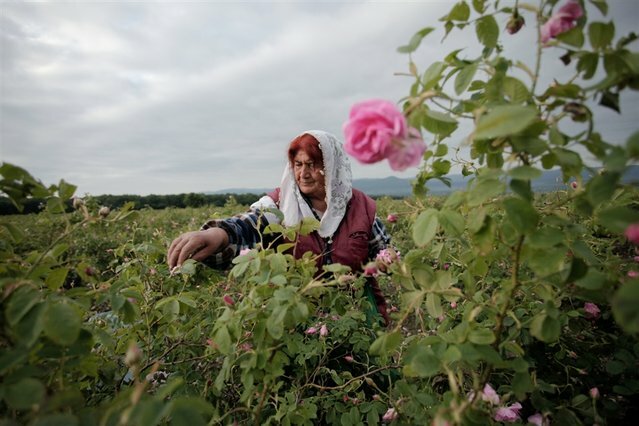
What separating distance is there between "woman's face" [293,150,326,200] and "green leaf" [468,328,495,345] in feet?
5.93

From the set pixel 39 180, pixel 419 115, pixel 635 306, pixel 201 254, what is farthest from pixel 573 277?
pixel 201 254

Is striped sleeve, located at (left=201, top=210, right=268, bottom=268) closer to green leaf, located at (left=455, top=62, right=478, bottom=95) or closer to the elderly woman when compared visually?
the elderly woman

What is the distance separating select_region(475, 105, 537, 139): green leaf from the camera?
49 cm

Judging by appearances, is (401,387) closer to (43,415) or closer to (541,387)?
(541,387)

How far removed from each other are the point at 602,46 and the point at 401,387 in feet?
3.09

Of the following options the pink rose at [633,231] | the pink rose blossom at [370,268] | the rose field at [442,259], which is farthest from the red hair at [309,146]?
the pink rose at [633,231]

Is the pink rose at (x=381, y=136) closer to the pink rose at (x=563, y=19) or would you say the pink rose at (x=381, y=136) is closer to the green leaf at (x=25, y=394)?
the pink rose at (x=563, y=19)

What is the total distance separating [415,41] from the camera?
697 millimetres

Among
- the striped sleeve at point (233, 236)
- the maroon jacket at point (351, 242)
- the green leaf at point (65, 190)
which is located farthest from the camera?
the maroon jacket at point (351, 242)

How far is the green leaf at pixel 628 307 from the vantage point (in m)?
0.43

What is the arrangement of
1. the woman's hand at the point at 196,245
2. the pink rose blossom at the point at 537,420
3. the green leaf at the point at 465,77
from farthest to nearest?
the woman's hand at the point at 196,245 < the pink rose blossom at the point at 537,420 < the green leaf at the point at 465,77

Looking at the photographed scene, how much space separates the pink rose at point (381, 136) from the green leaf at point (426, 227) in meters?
0.20

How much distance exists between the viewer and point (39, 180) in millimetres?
765

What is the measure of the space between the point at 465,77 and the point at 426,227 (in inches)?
13.2
